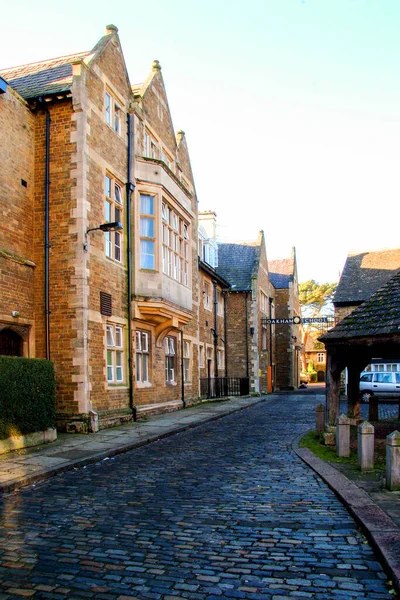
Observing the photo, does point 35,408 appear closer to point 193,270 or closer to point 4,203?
point 4,203

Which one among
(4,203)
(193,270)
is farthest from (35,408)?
(193,270)

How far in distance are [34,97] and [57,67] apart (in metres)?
2.74

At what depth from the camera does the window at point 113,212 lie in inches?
632

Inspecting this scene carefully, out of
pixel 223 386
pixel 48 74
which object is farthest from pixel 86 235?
pixel 223 386

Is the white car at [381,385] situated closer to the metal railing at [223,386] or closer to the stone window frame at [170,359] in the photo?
the metal railing at [223,386]

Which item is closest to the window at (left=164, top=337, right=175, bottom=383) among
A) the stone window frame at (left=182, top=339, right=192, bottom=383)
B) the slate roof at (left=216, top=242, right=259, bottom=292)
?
the stone window frame at (left=182, top=339, right=192, bottom=383)

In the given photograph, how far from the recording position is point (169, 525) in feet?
19.9

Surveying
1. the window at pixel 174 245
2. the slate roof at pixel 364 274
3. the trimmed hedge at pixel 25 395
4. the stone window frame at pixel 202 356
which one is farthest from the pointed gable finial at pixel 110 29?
the slate roof at pixel 364 274

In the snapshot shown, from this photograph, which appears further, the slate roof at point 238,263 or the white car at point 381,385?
the slate roof at point 238,263

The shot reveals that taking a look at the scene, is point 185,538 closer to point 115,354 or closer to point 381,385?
point 115,354

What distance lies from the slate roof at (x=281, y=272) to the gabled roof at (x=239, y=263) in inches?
420

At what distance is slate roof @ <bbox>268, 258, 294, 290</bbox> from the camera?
50.8m

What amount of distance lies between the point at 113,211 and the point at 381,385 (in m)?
19.6

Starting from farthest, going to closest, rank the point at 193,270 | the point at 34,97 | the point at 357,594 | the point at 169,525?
1. the point at 193,270
2. the point at 34,97
3. the point at 169,525
4. the point at 357,594
